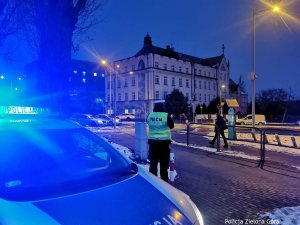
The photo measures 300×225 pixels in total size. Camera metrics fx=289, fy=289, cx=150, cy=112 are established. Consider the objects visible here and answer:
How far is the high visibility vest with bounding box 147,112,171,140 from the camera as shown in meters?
6.36

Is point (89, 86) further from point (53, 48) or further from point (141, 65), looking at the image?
point (53, 48)

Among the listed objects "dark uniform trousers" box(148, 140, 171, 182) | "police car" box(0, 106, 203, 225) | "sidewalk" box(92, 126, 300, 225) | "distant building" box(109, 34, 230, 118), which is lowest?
"sidewalk" box(92, 126, 300, 225)

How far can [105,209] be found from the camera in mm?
2184

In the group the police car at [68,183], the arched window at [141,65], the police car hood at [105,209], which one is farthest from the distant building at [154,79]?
the police car hood at [105,209]

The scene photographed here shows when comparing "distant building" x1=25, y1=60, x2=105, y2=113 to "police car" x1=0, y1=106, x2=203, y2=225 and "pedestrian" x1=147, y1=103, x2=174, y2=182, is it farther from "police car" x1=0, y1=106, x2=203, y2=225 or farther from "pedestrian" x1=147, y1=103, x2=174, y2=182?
"police car" x1=0, y1=106, x2=203, y2=225

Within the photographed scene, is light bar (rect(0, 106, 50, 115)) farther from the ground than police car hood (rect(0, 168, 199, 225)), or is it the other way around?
light bar (rect(0, 106, 50, 115))

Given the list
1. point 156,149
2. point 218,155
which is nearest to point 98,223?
point 156,149

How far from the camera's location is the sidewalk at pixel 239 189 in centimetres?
474

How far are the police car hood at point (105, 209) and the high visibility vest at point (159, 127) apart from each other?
3.65 metres

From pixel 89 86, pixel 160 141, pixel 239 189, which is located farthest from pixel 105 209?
pixel 89 86

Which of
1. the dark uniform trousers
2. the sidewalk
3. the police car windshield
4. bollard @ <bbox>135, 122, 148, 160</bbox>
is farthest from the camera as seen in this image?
bollard @ <bbox>135, 122, 148, 160</bbox>

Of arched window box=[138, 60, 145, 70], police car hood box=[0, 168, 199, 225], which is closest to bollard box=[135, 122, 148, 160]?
police car hood box=[0, 168, 199, 225]

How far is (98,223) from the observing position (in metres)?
2.02

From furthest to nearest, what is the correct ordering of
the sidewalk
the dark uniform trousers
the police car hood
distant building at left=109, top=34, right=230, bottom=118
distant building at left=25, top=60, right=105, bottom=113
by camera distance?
distant building at left=25, top=60, right=105, bottom=113 → distant building at left=109, top=34, right=230, bottom=118 → the dark uniform trousers → the sidewalk → the police car hood
